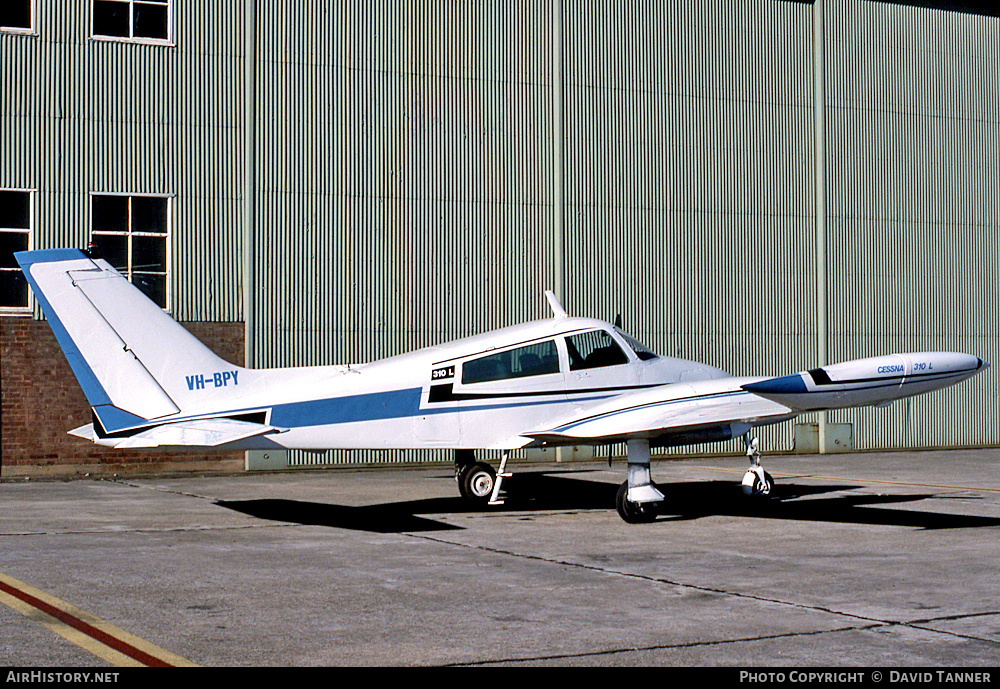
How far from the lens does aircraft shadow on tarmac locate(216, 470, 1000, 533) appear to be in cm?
1489

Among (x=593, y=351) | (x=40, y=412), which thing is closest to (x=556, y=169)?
(x=593, y=351)

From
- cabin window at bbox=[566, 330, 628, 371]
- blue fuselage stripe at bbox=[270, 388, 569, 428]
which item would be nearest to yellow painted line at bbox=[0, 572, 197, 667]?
blue fuselage stripe at bbox=[270, 388, 569, 428]

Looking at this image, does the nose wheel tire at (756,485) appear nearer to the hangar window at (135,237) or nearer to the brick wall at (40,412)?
the brick wall at (40,412)

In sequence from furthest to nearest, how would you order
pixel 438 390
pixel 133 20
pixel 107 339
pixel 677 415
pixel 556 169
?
1. pixel 556 169
2. pixel 133 20
3. pixel 438 390
4. pixel 677 415
5. pixel 107 339

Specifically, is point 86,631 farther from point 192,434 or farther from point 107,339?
point 107,339

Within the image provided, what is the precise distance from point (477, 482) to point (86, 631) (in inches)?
379

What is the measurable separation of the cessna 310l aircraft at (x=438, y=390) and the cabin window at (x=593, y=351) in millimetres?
20

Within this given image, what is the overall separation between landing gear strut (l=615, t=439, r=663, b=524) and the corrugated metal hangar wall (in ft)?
36.0

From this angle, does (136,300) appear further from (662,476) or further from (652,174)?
(652,174)

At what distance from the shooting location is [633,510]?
14.8 metres

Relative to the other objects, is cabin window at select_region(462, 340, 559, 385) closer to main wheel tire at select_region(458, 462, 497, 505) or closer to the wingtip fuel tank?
main wheel tire at select_region(458, 462, 497, 505)

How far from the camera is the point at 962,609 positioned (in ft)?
29.3

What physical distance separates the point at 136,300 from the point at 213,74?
11.7m

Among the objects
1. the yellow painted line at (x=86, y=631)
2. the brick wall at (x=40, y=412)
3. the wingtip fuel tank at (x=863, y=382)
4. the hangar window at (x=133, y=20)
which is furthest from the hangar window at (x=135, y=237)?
the yellow painted line at (x=86, y=631)
